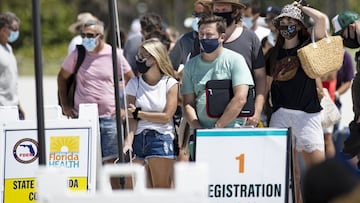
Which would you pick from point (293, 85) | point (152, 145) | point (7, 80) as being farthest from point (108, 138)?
point (293, 85)

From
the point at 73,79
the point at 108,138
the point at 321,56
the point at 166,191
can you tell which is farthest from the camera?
the point at 73,79

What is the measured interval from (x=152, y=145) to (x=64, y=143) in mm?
957

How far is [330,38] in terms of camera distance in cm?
813

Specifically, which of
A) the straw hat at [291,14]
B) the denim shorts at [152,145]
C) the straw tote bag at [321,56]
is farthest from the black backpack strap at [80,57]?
the straw tote bag at [321,56]

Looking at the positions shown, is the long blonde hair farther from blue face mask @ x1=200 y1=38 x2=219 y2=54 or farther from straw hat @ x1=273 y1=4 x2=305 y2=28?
straw hat @ x1=273 y1=4 x2=305 y2=28

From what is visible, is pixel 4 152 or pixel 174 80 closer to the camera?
pixel 4 152

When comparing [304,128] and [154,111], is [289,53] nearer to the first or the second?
[304,128]

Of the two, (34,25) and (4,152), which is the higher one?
(34,25)

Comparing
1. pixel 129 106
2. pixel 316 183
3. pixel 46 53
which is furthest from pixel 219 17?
pixel 46 53

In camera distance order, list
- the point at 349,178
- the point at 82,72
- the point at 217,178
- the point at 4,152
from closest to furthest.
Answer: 1. the point at 349,178
2. the point at 217,178
3. the point at 4,152
4. the point at 82,72

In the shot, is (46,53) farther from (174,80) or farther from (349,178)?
(349,178)

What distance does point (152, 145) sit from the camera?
848 cm

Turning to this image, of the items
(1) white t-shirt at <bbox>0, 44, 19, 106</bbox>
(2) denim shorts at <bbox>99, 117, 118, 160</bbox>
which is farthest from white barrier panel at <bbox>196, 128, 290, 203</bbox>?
(1) white t-shirt at <bbox>0, 44, 19, 106</bbox>

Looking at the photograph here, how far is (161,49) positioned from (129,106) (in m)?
0.57
